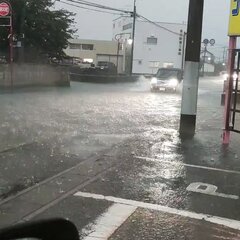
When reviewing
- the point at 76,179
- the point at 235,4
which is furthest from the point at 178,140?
the point at 76,179

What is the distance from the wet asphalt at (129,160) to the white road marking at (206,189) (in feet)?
0.37

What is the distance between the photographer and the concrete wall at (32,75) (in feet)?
84.0

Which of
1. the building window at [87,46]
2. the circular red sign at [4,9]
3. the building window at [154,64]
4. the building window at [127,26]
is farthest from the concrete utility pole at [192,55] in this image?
the building window at [87,46]

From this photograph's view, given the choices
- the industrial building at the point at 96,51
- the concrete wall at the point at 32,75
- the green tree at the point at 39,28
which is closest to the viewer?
the concrete wall at the point at 32,75

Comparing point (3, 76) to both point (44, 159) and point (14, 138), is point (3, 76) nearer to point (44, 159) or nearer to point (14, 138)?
point (14, 138)

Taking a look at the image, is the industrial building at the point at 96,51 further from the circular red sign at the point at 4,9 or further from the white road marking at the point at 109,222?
the white road marking at the point at 109,222

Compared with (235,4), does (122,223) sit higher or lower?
lower

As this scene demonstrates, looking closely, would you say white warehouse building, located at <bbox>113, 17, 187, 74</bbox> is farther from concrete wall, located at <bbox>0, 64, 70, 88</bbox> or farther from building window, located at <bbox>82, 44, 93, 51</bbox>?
concrete wall, located at <bbox>0, 64, 70, 88</bbox>

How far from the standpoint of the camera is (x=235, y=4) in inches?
407

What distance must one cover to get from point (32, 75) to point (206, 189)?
22618mm

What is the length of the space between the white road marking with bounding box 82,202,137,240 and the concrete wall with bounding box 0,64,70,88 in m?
19.6

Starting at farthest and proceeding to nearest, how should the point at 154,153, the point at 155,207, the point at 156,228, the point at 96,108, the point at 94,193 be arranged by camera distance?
the point at 96,108
the point at 154,153
the point at 94,193
the point at 155,207
the point at 156,228

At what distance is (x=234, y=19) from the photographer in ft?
34.0

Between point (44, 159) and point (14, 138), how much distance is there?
2.27 metres
